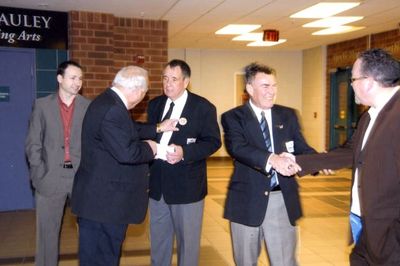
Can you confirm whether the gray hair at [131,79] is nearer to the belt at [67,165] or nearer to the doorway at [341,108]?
the belt at [67,165]

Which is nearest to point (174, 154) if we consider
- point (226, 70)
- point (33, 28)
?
point (33, 28)

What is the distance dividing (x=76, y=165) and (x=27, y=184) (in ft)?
11.9

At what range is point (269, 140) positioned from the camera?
9.85 feet

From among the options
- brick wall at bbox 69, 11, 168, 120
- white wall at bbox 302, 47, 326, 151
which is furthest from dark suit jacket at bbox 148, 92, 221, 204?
white wall at bbox 302, 47, 326, 151

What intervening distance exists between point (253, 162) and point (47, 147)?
1.76 metres

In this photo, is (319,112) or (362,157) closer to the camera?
(362,157)

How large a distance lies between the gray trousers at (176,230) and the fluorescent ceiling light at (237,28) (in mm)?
5682

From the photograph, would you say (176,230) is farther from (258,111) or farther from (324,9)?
(324,9)

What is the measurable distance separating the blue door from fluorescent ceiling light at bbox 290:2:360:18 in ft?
13.8

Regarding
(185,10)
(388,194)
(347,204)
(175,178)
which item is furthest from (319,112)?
(388,194)

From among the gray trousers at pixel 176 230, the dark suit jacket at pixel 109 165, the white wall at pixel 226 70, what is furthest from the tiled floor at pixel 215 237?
the white wall at pixel 226 70

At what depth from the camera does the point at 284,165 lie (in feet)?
9.11

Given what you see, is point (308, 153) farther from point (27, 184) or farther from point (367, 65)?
point (27, 184)

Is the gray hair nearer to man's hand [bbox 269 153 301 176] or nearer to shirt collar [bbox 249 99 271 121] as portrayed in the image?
shirt collar [bbox 249 99 271 121]
